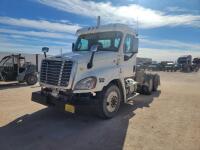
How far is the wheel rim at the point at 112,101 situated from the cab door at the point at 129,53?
92cm

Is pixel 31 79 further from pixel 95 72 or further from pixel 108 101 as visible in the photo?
pixel 95 72

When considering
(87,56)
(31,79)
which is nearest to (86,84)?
(87,56)

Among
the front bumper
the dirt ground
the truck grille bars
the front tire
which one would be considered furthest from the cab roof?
the dirt ground

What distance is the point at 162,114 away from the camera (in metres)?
7.18

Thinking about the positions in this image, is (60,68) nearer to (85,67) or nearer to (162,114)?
(85,67)

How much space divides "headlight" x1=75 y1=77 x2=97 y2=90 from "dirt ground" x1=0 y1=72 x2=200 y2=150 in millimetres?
553

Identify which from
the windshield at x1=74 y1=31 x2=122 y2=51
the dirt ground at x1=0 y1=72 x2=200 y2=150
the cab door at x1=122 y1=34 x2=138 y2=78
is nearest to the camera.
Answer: the dirt ground at x1=0 y1=72 x2=200 y2=150

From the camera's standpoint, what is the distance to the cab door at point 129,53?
23.7 feet

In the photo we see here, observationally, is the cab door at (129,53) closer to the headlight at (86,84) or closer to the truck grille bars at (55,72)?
the headlight at (86,84)

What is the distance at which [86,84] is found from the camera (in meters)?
5.75

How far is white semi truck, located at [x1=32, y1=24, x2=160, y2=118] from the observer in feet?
18.8

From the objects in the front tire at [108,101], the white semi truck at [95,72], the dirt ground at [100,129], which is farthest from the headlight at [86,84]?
the dirt ground at [100,129]

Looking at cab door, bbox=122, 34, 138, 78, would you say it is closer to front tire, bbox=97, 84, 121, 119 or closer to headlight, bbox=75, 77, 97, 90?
front tire, bbox=97, 84, 121, 119

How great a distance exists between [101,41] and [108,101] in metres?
2.16
